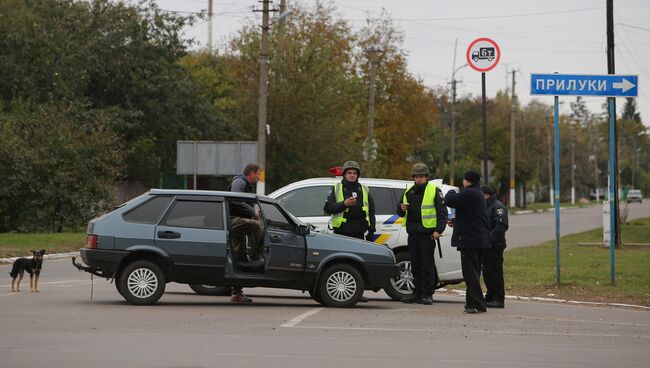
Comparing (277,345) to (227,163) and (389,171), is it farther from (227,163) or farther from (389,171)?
(389,171)

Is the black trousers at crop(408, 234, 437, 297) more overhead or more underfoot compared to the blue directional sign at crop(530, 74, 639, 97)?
more underfoot

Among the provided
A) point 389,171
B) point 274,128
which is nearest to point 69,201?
point 274,128

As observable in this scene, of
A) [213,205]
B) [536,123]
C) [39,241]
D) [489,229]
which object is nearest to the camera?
[213,205]

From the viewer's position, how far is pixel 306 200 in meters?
17.0

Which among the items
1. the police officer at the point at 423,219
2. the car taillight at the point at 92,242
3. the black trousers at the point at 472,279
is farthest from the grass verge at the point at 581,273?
the car taillight at the point at 92,242

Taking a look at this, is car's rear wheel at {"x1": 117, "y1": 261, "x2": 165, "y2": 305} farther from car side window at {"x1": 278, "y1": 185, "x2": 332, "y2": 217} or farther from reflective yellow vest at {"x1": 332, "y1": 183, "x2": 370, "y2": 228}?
car side window at {"x1": 278, "y1": 185, "x2": 332, "y2": 217}

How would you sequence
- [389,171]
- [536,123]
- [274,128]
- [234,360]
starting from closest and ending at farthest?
[234,360], [274,128], [389,171], [536,123]

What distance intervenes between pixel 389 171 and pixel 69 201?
35.2 meters

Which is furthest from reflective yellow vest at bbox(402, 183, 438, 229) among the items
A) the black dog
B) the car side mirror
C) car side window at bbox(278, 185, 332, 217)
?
the black dog

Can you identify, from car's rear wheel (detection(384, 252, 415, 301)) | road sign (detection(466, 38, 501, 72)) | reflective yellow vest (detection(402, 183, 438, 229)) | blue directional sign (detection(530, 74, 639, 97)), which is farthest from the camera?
road sign (detection(466, 38, 501, 72))

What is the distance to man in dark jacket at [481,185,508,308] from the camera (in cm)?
1617

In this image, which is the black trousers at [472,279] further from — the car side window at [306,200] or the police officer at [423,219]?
the car side window at [306,200]

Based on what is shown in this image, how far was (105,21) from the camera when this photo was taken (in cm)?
4666

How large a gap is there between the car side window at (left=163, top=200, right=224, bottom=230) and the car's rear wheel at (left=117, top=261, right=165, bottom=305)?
2.29 ft
